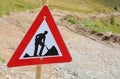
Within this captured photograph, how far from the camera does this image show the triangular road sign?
23.0 feet

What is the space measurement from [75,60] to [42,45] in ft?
42.0

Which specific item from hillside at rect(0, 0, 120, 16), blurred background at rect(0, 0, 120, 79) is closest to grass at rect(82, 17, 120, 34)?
blurred background at rect(0, 0, 120, 79)

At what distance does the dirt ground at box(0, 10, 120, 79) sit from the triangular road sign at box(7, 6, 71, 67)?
18.9 ft

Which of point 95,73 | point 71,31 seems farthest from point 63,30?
point 95,73

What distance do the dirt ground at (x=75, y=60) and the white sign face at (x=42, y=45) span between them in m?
5.79

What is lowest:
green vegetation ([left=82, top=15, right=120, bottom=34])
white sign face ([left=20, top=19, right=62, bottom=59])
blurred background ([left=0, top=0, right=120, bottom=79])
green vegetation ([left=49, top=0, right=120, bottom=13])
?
green vegetation ([left=49, top=0, right=120, bottom=13])

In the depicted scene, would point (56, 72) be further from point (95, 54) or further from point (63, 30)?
point (63, 30)

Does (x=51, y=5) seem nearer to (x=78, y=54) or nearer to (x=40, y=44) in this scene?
(x=78, y=54)

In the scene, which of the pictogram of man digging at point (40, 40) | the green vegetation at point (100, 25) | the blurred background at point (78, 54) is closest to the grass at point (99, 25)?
the green vegetation at point (100, 25)

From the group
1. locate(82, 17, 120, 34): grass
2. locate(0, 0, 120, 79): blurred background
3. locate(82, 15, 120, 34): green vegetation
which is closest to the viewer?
locate(0, 0, 120, 79): blurred background

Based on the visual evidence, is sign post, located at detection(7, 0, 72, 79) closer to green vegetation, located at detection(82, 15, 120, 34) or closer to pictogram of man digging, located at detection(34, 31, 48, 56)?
pictogram of man digging, located at detection(34, 31, 48, 56)

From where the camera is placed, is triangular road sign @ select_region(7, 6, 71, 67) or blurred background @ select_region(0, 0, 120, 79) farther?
blurred background @ select_region(0, 0, 120, 79)

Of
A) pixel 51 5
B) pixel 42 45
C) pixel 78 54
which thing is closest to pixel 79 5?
pixel 51 5

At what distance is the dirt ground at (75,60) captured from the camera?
1520cm
